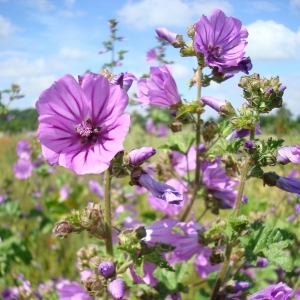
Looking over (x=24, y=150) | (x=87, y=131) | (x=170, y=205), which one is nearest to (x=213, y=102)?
(x=87, y=131)

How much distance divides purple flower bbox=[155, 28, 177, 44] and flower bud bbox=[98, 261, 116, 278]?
1006 mm

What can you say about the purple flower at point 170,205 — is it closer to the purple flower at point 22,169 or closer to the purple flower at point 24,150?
the purple flower at point 24,150

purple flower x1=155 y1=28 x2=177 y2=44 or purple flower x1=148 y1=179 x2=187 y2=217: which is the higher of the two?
purple flower x1=155 y1=28 x2=177 y2=44

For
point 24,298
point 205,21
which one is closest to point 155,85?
point 205,21

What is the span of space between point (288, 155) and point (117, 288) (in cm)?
71

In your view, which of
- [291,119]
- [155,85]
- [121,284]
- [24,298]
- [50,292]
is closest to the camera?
[121,284]

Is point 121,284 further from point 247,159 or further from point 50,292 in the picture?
point 50,292

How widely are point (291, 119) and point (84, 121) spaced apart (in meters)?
3.56

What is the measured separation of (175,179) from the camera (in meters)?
2.39

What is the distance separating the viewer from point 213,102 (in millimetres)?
1809

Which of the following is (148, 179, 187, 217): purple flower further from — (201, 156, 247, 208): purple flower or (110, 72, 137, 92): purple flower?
(110, 72, 137, 92): purple flower

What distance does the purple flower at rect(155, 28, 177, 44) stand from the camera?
77.9 inches

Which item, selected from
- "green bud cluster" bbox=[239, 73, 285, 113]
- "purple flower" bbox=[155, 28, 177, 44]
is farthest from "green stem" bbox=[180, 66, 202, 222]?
"green bud cluster" bbox=[239, 73, 285, 113]

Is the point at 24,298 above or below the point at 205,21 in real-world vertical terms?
below
